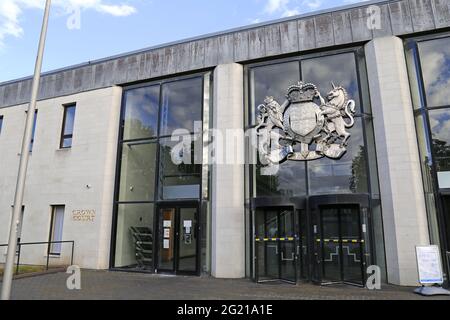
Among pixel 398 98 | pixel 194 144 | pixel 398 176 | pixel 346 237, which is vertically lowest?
pixel 346 237

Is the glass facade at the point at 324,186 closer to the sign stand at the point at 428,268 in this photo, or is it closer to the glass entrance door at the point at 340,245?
the glass entrance door at the point at 340,245

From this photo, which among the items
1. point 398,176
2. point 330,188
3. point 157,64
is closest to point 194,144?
point 157,64

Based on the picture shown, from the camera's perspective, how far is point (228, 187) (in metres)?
11.0

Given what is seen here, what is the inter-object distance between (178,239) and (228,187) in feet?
8.03

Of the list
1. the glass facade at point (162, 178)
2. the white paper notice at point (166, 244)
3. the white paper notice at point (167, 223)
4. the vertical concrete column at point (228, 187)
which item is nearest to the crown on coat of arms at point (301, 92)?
the vertical concrete column at point (228, 187)

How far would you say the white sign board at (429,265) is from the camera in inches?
313

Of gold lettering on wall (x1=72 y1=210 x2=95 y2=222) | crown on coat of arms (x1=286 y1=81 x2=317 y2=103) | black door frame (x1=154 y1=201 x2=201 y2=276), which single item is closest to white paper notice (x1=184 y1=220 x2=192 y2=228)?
black door frame (x1=154 y1=201 x2=201 y2=276)

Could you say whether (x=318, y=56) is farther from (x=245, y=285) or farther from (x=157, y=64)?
(x=245, y=285)

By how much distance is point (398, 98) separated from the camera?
32.4ft

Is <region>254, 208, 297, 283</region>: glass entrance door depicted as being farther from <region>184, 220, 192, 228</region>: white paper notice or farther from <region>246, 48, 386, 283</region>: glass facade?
<region>184, 220, 192, 228</region>: white paper notice

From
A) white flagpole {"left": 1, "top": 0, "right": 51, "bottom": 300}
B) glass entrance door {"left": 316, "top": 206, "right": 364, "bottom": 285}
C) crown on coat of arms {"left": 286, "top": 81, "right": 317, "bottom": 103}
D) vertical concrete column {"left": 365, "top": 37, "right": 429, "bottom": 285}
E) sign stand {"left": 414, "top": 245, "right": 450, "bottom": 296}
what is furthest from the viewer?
crown on coat of arms {"left": 286, "top": 81, "right": 317, "bottom": 103}

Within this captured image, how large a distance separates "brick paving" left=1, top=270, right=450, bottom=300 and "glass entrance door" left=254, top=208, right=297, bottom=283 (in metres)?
0.54

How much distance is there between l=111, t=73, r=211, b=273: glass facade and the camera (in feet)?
37.3

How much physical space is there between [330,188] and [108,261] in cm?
829
